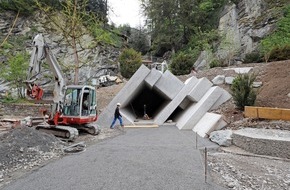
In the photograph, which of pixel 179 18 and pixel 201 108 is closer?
pixel 201 108

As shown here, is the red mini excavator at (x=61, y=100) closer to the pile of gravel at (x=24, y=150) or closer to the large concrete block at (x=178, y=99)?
the pile of gravel at (x=24, y=150)

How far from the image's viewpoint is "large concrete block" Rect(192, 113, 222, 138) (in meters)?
10.8

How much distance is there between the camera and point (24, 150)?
7.52 meters

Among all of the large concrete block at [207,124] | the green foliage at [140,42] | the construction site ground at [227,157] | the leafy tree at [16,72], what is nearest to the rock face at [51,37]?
the leafy tree at [16,72]

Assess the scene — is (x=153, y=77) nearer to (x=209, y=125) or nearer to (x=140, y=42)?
(x=209, y=125)

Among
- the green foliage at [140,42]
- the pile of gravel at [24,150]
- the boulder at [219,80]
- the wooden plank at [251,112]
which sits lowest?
the pile of gravel at [24,150]

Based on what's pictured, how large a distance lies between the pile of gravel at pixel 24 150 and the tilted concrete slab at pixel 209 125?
5.71m

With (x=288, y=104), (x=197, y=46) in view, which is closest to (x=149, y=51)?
(x=197, y=46)

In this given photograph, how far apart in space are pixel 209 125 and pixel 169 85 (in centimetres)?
500

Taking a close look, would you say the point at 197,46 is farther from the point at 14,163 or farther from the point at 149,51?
the point at 14,163

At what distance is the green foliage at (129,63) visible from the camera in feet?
94.9

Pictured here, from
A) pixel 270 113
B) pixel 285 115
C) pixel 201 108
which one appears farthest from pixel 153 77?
pixel 285 115

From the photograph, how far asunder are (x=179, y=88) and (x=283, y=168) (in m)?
9.34

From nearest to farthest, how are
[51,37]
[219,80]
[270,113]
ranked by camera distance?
[270,113] → [219,80] → [51,37]
